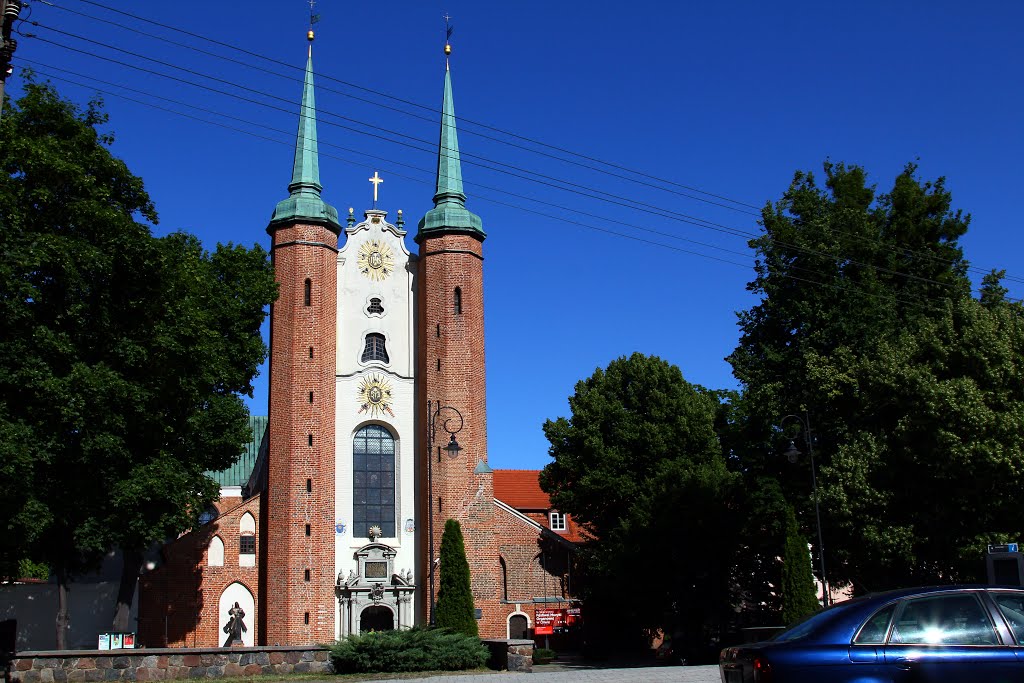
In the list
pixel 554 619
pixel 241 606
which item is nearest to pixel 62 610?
pixel 241 606

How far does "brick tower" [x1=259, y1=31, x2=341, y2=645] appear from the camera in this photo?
3503 cm

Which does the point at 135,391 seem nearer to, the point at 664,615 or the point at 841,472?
the point at 841,472

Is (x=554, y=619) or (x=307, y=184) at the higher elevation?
(x=307, y=184)

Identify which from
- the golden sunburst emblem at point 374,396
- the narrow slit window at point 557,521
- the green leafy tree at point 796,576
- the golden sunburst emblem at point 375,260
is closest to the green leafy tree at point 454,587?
the golden sunburst emblem at point 374,396

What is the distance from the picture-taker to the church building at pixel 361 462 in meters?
35.6

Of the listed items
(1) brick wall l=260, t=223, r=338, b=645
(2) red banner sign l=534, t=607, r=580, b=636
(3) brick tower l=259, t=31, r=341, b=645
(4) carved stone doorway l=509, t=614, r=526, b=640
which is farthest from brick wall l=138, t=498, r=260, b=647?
(2) red banner sign l=534, t=607, r=580, b=636

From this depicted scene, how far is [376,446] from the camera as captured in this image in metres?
38.5

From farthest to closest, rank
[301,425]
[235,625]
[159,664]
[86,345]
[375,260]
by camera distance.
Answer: [375,260], [301,425], [235,625], [86,345], [159,664]

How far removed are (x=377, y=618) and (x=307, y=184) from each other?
55.1 ft

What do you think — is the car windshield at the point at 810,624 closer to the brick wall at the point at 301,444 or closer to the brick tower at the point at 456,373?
the brick tower at the point at 456,373

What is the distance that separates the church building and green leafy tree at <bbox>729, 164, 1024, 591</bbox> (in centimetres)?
1025

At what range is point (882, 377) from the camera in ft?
87.5

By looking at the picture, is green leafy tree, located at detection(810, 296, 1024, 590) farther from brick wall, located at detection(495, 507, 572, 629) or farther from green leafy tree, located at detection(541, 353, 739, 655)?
brick wall, located at detection(495, 507, 572, 629)

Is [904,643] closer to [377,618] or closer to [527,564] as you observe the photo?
[377,618]
